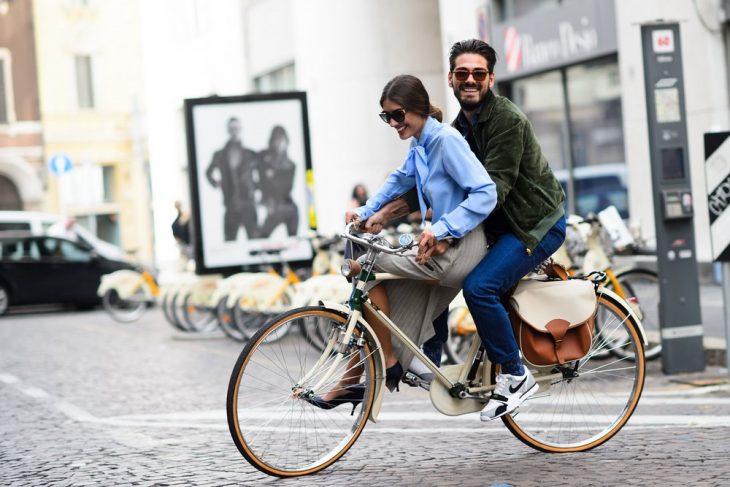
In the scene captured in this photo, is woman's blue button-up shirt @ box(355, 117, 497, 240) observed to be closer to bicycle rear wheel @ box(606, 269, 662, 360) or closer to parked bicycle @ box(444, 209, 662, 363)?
parked bicycle @ box(444, 209, 662, 363)

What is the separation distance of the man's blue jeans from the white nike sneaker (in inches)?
3.6

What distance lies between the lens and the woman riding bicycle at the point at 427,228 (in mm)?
5328

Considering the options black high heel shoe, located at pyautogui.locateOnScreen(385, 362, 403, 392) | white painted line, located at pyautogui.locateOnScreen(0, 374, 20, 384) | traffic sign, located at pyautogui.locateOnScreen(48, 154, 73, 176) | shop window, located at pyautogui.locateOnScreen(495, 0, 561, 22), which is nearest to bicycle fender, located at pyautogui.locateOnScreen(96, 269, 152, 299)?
shop window, located at pyautogui.locateOnScreen(495, 0, 561, 22)

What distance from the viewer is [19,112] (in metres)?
42.9

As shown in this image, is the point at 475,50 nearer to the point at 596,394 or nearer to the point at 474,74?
the point at 474,74

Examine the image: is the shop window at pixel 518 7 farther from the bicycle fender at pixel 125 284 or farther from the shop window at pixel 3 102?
the shop window at pixel 3 102

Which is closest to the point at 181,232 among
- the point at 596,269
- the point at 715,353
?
the point at 596,269

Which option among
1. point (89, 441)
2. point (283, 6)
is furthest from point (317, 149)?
point (89, 441)

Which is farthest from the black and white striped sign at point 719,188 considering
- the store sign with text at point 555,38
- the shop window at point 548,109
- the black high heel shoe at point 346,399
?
the shop window at point 548,109

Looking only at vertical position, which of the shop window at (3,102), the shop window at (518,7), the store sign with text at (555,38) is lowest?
the store sign with text at (555,38)

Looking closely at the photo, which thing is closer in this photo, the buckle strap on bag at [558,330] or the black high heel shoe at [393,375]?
the black high heel shoe at [393,375]

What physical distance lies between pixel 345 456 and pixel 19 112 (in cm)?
3884

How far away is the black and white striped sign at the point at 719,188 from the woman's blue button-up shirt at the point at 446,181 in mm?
3425

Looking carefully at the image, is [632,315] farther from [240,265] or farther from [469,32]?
[469,32]
